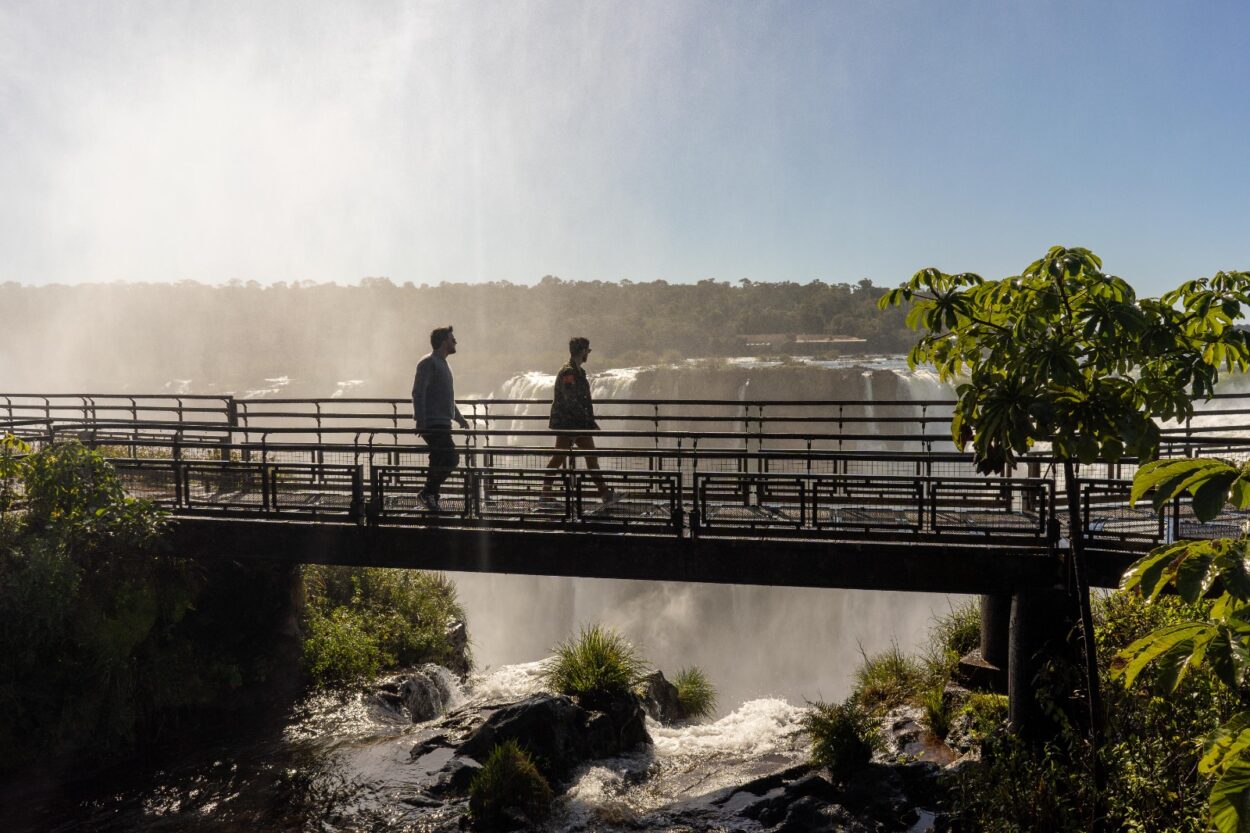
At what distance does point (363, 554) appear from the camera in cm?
955

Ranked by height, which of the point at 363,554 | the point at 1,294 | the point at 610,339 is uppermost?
the point at 1,294

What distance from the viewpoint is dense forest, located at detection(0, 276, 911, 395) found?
237 feet

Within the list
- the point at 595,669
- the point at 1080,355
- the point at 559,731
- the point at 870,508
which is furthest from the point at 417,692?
the point at 1080,355

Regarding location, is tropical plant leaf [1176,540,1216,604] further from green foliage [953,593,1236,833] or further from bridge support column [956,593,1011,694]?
bridge support column [956,593,1011,694]

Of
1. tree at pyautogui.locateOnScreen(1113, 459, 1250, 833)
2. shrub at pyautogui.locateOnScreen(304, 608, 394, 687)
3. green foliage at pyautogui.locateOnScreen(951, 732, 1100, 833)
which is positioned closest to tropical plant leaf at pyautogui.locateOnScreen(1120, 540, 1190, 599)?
tree at pyautogui.locateOnScreen(1113, 459, 1250, 833)

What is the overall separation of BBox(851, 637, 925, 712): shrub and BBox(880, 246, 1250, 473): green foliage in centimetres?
703

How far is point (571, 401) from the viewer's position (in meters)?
11.1

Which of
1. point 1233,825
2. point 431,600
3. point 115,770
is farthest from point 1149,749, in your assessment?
point 431,600

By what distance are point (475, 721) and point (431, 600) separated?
551 cm

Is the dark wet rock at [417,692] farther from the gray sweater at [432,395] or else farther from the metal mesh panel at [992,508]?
the metal mesh panel at [992,508]

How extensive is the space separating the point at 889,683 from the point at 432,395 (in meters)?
7.03

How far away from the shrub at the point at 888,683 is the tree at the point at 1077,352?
23.1 ft

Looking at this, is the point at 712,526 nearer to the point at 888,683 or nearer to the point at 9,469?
the point at 888,683

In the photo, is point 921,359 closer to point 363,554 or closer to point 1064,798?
point 1064,798
